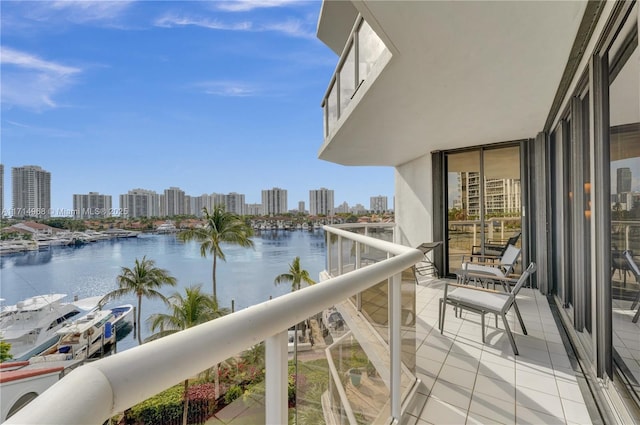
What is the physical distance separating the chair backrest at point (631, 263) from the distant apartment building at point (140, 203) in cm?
3352

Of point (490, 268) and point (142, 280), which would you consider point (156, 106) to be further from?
point (490, 268)

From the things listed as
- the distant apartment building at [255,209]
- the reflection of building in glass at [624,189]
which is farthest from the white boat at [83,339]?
the reflection of building in glass at [624,189]

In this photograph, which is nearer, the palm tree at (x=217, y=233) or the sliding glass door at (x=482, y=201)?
the sliding glass door at (x=482, y=201)

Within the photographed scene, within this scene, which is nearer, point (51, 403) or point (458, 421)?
point (51, 403)

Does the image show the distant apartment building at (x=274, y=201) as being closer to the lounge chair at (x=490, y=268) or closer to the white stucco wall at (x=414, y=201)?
the white stucco wall at (x=414, y=201)

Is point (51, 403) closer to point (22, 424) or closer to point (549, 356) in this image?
point (22, 424)

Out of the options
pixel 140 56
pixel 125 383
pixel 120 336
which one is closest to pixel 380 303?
pixel 125 383

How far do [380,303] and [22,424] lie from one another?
1.69m

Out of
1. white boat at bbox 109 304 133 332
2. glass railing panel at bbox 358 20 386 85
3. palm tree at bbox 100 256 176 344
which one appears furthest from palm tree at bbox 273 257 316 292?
glass railing panel at bbox 358 20 386 85

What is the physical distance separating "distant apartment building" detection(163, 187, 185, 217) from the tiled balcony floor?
2959cm

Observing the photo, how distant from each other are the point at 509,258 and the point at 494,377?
3216mm

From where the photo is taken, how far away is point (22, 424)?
1.08ft

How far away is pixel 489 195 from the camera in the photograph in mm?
6168

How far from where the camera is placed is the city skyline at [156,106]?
63.8 ft
